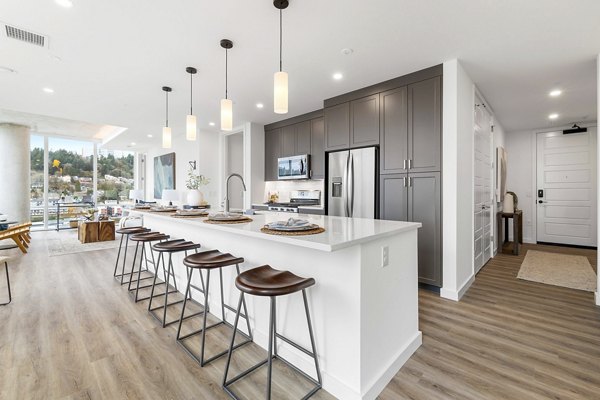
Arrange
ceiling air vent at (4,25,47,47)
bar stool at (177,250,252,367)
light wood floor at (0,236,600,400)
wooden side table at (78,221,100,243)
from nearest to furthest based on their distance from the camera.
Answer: light wood floor at (0,236,600,400), bar stool at (177,250,252,367), ceiling air vent at (4,25,47,47), wooden side table at (78,221,100,243)

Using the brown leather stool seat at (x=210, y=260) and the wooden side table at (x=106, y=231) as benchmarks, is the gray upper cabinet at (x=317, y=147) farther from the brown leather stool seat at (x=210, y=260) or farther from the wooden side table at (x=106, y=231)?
the wooden side table at (x=106, y=231)

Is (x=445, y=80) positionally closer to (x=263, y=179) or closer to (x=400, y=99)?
(x=400, y=99)

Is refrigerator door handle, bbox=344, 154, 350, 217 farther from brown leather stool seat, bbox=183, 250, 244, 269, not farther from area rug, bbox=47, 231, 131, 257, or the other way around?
area rug, bbox=47, 231, 131, 257

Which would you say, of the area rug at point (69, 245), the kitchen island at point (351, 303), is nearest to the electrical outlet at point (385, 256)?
the kitchen island at point (351, 303)

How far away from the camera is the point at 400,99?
338cm

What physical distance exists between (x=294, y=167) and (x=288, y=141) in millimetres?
629

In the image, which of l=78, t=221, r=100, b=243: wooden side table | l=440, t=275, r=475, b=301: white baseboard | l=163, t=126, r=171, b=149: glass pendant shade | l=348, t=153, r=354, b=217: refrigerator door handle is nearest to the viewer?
l=440, t=275, r=475, b=301: white baseboard

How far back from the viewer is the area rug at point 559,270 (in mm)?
3430

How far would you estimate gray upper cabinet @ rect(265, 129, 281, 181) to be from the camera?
572 centimetres

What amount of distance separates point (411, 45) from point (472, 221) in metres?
2.20

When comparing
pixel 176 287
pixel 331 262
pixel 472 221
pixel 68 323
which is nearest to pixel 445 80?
pixel 472 221

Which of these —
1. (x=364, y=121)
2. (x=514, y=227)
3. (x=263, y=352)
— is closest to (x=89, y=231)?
(x=263, y=352)

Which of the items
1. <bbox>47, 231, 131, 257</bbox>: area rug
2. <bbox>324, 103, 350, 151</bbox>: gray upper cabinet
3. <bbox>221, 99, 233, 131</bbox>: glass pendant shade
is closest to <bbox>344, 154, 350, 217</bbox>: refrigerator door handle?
<bbox>324, 103, 350, 151</bbox>: gray upper cabinet

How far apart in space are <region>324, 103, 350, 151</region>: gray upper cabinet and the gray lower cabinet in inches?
35.7
